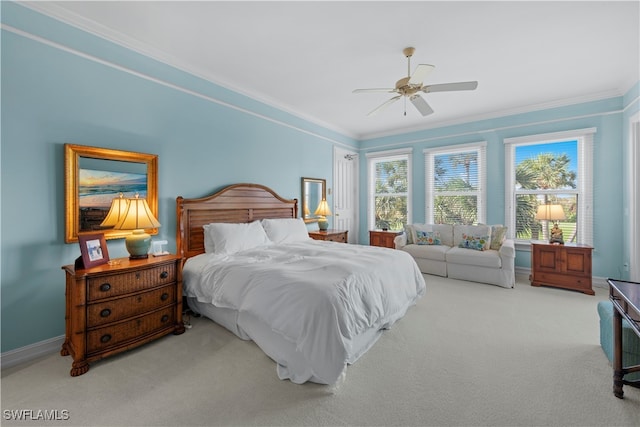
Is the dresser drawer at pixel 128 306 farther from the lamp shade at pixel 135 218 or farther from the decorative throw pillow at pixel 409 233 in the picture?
the decorative throw pillow at pixel 409 233

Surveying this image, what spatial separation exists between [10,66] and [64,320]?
2163mm

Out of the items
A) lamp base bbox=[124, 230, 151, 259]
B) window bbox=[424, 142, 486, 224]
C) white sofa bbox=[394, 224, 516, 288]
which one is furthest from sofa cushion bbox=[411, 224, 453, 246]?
lamp base bbox=[124, 230, 151, 259]

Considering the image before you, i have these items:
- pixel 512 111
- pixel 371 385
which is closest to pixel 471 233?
pixel 512 111

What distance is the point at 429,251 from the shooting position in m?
4.75

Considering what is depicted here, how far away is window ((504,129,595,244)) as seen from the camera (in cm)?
429

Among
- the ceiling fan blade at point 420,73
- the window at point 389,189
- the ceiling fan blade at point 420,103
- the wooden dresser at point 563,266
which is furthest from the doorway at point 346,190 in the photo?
the wooden dresser at point 563,266

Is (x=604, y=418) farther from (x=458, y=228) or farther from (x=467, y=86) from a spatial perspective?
(x=458, y=228)

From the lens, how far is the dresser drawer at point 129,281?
210 cm

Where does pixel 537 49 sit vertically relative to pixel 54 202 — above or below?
above

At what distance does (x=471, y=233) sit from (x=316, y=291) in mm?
3911

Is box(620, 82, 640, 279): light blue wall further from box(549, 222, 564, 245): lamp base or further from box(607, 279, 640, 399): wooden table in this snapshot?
box(607, 279, 640, 399): wooden table

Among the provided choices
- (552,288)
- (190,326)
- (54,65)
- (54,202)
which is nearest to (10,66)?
(54,65)

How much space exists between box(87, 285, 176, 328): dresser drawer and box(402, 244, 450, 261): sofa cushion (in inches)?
153

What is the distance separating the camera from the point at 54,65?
2348 mm
